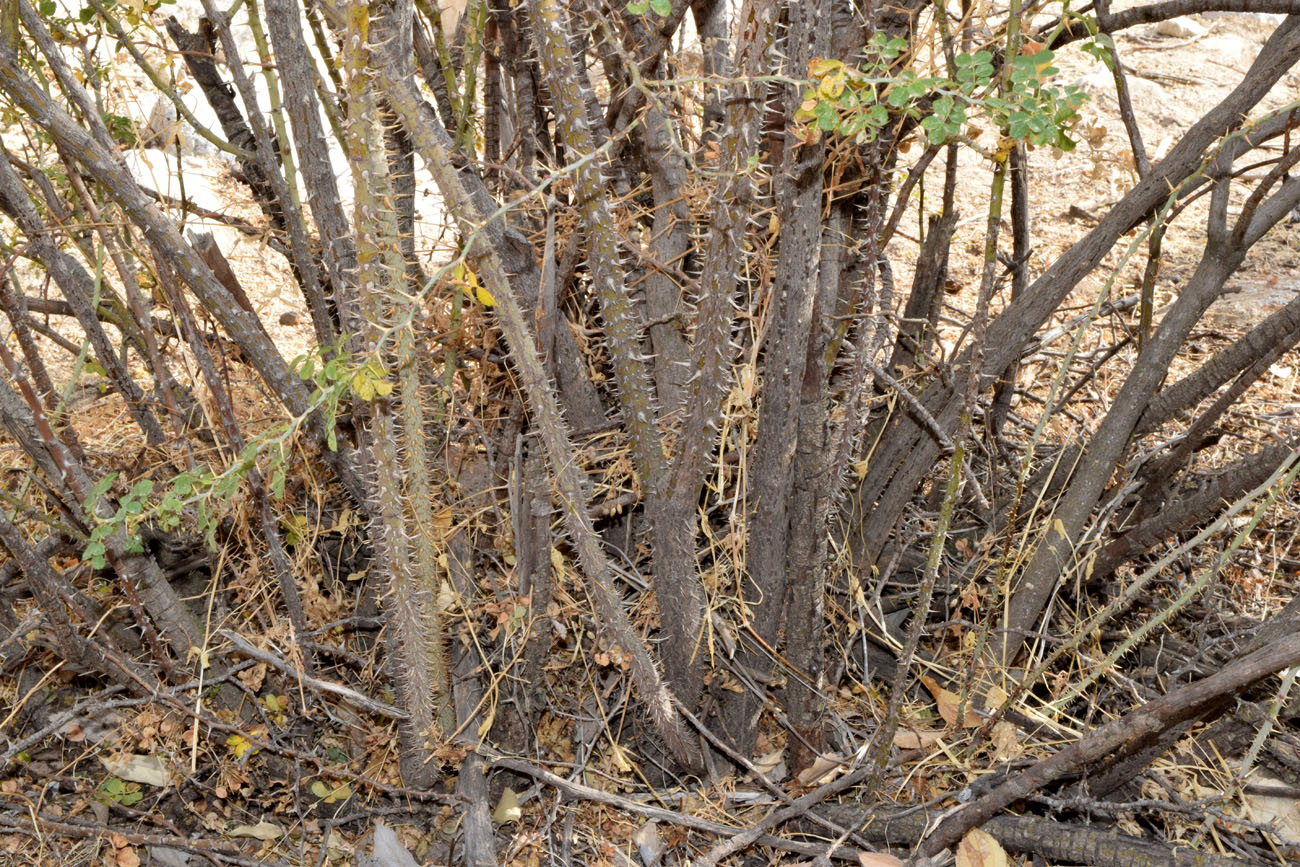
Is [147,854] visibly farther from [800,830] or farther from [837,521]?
[837,521]

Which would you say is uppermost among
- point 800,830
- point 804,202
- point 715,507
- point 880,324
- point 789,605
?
point 804,202

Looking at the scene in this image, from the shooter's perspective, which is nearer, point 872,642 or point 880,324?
point 880,324

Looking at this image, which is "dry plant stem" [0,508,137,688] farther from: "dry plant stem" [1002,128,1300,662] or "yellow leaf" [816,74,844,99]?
"dry plant stem" [1002,128,1300,662]

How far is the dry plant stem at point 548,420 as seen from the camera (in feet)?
4.94

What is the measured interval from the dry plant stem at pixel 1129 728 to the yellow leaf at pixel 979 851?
2 centimetres

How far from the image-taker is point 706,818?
1975 millimetres

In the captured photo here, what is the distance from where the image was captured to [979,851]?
1749 mm

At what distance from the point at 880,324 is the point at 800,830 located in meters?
1.11

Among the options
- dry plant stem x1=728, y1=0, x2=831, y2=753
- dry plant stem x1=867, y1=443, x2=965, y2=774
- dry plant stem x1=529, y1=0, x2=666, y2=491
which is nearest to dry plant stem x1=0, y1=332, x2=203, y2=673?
dry plant stem x1=529, y1=0, x2=666, y2=491

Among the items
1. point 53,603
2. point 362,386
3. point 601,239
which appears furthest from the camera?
point 53,603

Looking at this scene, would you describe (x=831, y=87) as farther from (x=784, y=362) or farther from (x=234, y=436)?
(x=234, y=436)

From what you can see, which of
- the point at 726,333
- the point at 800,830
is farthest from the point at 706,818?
the point at 726,333

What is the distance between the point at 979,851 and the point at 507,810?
38.1 inches

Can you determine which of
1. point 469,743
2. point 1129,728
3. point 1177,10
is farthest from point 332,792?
point 1177,10
